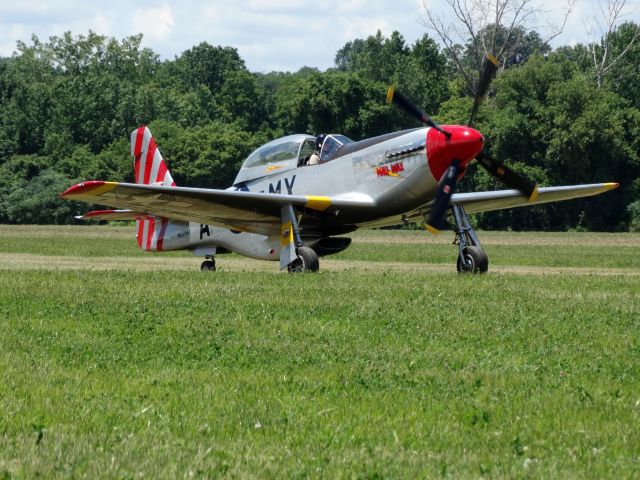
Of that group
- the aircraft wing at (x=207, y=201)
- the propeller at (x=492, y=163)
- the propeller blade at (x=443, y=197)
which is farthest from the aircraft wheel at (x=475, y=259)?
the aircraft wing at (x=207, y=201)

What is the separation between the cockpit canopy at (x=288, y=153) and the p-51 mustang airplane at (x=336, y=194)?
0.7 inches

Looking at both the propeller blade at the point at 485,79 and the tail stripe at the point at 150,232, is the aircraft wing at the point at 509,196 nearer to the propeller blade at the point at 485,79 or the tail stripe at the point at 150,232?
the propeller blade at the point at 485,79

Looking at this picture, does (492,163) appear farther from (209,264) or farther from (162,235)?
(162,235)

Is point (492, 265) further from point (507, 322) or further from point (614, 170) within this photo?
point (614, 170)

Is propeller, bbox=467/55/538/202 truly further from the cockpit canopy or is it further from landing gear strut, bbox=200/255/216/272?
landing gear strut, bbox=200/255/216/272

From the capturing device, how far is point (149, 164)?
23.5 m

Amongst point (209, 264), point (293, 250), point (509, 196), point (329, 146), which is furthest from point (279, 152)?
point (509, 196)

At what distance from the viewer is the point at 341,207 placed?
746 inches

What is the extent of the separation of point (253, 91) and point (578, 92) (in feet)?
145

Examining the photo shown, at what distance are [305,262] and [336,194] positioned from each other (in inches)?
61.2

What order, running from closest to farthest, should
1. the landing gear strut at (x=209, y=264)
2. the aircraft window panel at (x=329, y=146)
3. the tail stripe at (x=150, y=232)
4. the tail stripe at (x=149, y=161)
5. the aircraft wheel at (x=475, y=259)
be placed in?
the aircraft wheel at (x=475, y=259) → the aircraft window panel at (x=329, y=146) → the landing gear strut at (x=209, y=264) → the tail stripe at (x=149, y=161) → the tail stripe at (x=150, y=232)

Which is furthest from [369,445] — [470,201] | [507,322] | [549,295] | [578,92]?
[578,92]

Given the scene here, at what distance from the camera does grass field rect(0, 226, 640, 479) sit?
18.8 feet

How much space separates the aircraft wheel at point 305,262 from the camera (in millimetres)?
18250
